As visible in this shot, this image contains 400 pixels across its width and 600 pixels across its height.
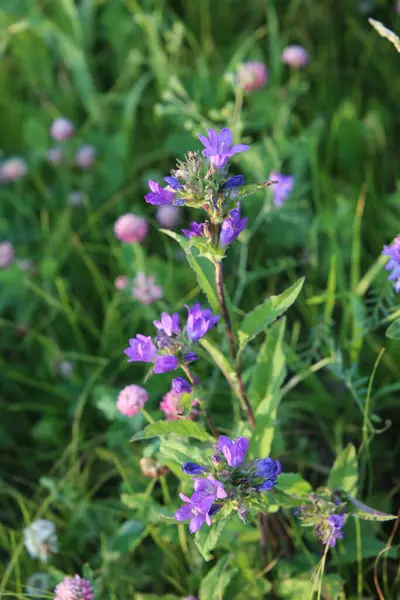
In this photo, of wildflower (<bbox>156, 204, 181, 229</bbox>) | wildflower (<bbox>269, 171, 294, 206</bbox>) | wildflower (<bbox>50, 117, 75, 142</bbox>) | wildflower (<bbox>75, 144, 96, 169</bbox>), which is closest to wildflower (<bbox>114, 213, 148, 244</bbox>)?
wildflower (<bbox>156, 204, 181, 229</bbox>)

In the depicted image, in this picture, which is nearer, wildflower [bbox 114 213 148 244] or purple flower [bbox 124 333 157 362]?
purple flower [bbox 124 333 157 362]

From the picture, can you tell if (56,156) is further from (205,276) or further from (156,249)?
(205,276)

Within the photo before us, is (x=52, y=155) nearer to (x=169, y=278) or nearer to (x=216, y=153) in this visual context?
(x=169, y=278)

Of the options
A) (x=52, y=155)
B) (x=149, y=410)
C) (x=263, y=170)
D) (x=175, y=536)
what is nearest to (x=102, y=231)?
(x=52, y=155)

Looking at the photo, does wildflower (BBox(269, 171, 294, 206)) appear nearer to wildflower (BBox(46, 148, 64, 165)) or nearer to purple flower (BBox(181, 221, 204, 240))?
purple flower (BBox(181, 221, 204, 240))

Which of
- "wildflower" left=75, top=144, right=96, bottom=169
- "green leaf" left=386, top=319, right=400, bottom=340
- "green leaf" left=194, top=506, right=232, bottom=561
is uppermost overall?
"wildflower" left=75, top=144, right=96, bottom=169

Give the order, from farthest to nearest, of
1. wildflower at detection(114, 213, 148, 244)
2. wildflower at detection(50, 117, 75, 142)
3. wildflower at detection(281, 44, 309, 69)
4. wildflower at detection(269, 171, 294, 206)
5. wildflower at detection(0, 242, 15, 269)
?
1. wildflower at detection(50, 117, 75, 142)
2. wildflower at detection(281, 44, 309, 69)
3. wildflower at detection(0, 242, 15, 269)
4. wildflower at detection(114, 213, 148, 244)
5. wildflower at detection(269, 171, 294, 206)
